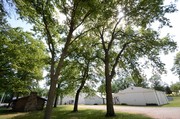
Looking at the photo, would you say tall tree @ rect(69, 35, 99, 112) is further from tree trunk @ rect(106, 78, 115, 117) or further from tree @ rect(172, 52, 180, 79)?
tree @ rect(172, 52, 180, 79)

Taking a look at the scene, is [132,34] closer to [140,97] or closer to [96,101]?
[140,97]

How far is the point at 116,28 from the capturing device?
18.4 meters

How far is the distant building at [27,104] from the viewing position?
28.5 metres

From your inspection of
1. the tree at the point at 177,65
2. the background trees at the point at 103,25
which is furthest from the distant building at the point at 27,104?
the tree at the point at 177,65

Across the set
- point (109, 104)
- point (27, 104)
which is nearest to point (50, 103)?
point (109, 104)

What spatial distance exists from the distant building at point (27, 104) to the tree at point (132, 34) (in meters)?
19.9

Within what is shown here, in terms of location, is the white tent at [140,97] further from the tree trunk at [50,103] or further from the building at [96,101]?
the tree trunk at [50,103]

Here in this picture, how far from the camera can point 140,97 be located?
35.8 meters

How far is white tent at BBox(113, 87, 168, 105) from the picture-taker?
110 ft

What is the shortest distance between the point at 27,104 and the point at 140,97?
2651 cm

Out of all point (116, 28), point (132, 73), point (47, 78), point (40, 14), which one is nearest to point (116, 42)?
point (116, 28)

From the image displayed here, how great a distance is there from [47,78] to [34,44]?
598 inches

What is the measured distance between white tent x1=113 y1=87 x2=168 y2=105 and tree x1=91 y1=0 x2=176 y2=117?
19.7 meters

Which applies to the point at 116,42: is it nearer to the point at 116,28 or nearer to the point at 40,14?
the point at 116,28
